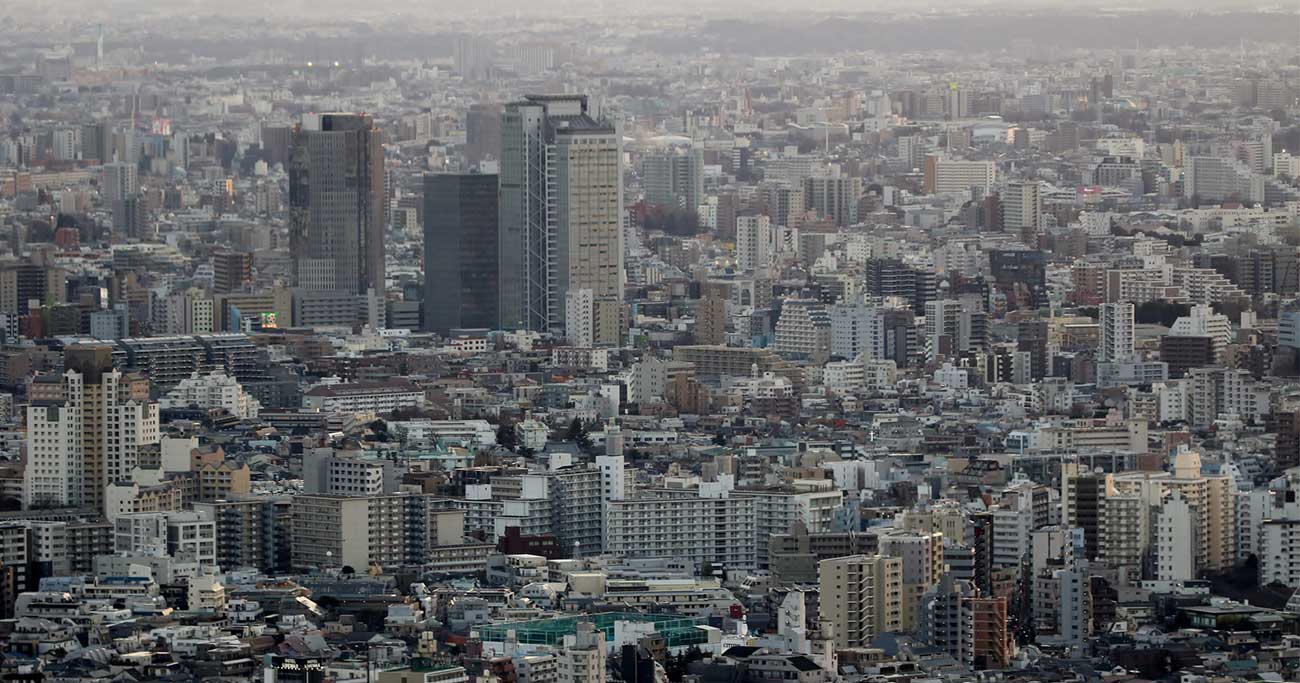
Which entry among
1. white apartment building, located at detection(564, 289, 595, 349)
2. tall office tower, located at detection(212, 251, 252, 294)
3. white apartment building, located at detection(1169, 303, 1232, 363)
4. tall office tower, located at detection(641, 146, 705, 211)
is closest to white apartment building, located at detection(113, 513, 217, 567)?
white apartment building, located at detection(1169, 303, 1232, 363)

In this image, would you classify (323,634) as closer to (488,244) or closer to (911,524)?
(911,524)

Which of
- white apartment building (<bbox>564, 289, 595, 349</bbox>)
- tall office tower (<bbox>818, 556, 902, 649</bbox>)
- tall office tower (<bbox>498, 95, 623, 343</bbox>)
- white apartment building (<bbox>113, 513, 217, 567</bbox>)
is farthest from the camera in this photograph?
tall office tower (<bbox>498, 95, 623, 343</bbox>)

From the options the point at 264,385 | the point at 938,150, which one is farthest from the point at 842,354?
the point at 938,150

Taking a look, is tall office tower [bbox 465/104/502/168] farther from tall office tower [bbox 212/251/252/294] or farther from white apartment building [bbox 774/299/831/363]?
white apartment building [bbox 774/299/831/363]

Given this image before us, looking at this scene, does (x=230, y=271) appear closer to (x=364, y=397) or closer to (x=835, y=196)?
(x=835, y=196)

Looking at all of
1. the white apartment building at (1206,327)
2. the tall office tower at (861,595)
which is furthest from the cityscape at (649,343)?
the white apartment building at (1206,327)

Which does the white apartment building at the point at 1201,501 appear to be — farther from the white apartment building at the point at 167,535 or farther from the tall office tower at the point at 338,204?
the tall office tower at the point at 338,204
